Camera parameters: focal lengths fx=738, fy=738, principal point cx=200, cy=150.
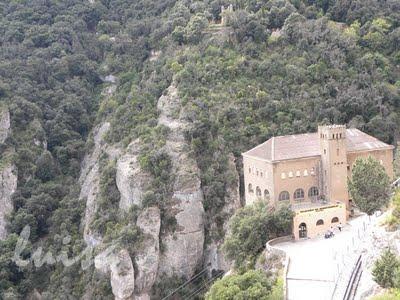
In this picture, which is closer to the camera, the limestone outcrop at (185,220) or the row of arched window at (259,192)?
the row of arched window at (259,192)

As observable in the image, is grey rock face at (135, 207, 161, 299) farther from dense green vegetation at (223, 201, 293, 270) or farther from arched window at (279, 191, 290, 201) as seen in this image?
dense green vegetation at (223, 201, 293, 270)

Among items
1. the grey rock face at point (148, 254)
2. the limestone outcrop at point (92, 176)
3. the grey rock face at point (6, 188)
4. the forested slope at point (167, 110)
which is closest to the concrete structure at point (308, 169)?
the forested slope at point (167, 110)

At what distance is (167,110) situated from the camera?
6956cm

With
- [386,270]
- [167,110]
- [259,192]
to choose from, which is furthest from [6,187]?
[386,270]

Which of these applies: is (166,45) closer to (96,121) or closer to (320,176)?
(96,121)

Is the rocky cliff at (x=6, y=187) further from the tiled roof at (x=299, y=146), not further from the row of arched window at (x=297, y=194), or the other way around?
the row of arched window at (x=297, y=194)

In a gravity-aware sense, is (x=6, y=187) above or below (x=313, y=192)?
below

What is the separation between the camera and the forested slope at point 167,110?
6272 centimetres

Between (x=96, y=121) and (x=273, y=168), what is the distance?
1398 inches

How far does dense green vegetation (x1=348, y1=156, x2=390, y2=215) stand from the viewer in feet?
146

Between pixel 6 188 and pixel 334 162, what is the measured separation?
35.7 m

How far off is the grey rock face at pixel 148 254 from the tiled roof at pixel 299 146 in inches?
414

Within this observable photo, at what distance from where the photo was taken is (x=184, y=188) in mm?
62594

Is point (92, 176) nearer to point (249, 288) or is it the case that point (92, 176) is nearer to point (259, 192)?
point (259, 192)
